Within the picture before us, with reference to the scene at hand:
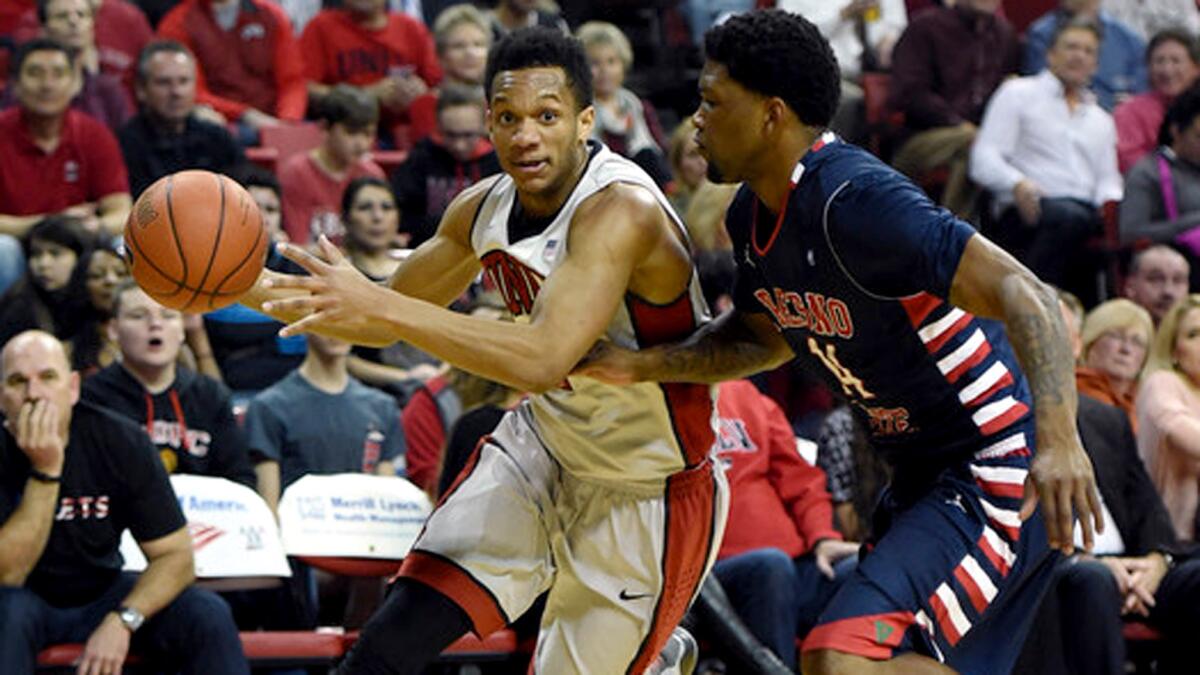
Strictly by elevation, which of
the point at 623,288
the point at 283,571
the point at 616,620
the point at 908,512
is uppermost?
the point at 623,288

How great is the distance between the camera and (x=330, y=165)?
9562 mm

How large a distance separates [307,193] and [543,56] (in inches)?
182

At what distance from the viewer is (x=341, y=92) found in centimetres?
942

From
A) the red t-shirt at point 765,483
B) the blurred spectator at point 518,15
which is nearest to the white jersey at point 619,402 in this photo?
the red t-shirt at point 765,483

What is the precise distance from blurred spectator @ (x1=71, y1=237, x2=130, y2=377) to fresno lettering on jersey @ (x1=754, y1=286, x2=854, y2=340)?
150 inches

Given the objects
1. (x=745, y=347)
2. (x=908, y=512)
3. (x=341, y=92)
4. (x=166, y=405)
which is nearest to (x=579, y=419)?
(x=745, y=347)

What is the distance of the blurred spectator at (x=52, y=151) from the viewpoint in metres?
8.93

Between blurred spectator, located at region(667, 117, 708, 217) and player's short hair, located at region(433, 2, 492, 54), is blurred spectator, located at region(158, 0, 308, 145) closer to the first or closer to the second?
player's short hair, located at region(433, 2, 492, 54)

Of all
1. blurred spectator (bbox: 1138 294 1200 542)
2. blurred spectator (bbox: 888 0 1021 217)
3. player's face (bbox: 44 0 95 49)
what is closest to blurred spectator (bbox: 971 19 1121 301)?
blurred spectator (bbox: 888 0 1021 217)

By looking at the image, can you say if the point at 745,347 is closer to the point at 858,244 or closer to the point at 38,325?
the point at 858,244

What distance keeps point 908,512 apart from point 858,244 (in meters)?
0.70

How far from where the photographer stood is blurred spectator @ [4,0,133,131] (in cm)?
953

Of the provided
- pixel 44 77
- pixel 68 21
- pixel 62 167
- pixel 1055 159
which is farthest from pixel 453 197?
pixel 1055 159

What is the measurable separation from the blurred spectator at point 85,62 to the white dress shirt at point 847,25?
3774mm
